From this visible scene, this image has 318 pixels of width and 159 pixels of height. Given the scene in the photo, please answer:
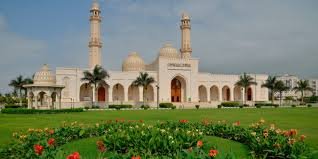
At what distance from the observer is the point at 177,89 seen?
5653 cm

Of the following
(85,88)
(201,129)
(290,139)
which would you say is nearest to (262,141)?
(290,139)

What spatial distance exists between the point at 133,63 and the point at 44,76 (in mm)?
19069

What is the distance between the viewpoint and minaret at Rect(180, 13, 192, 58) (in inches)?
2202

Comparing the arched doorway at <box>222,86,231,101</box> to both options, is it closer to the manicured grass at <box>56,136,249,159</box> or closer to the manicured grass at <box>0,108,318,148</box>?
the manicured grass at <box>0,108,318,148</box>

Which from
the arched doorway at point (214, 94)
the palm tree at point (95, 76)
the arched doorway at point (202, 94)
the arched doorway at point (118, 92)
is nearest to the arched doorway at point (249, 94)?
the arched doorway at point (214, 94)

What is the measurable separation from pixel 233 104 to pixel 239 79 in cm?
1030

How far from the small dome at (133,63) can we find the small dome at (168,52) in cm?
360

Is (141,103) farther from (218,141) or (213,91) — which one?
(218,141)

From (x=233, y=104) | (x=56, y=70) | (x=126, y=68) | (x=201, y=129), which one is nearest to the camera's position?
(x=201, y=129)

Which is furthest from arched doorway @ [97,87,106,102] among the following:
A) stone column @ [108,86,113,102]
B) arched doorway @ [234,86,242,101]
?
arched doorway @ [234,86,242,101]

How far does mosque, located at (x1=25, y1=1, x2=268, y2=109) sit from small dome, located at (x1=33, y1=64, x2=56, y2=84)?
1.62ft

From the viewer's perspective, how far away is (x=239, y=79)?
58125 millimetres

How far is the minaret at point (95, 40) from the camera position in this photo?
48344 millimetres

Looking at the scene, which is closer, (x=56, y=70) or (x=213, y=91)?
(x=56, y=70)
